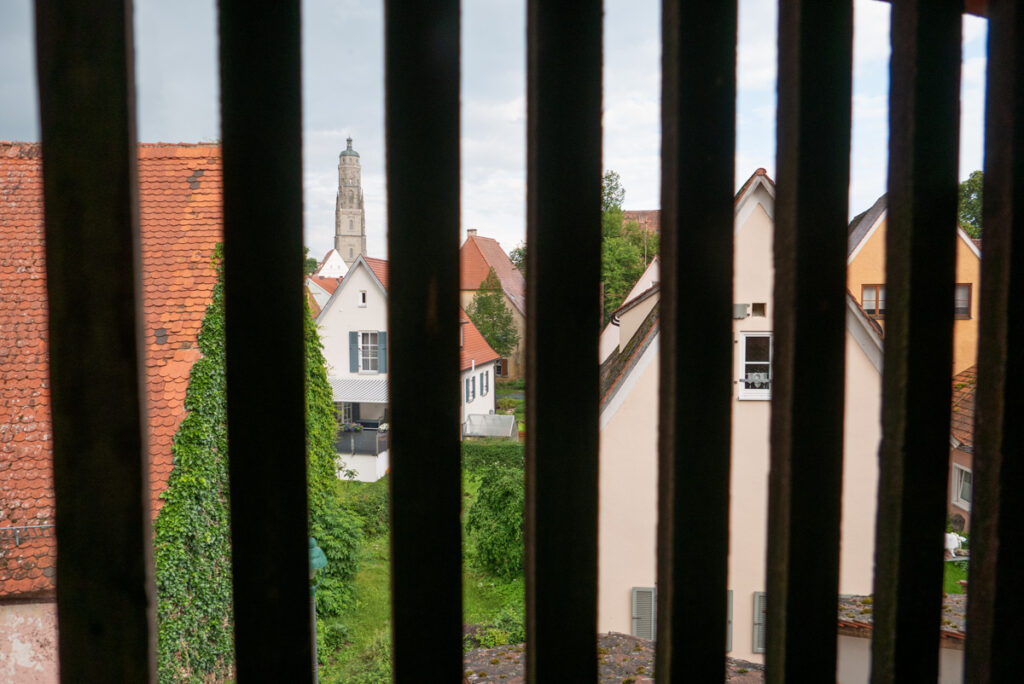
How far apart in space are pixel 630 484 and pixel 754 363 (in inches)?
80.7

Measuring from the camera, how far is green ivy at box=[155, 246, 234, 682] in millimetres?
7051

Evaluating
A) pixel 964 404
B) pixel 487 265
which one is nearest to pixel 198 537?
pixel 964 404

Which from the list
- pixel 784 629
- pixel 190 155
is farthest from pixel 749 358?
pixel 784 629

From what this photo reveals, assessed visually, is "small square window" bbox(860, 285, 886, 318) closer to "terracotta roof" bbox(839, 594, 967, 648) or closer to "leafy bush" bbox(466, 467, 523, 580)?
"leafy bush" bbox(466, 467, 523, 580)

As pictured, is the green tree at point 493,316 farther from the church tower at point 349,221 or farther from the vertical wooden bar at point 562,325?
the church tower at point 349,221

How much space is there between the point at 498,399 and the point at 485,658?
75.9ft

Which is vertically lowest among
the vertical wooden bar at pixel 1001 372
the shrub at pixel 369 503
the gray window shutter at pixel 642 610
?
the shrub at pixel 369 503

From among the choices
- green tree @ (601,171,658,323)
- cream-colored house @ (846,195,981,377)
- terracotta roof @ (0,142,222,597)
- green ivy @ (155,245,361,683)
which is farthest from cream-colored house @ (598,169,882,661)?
green tree @ (601,171,658,323)

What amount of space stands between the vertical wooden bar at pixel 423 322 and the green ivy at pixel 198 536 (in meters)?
6.95

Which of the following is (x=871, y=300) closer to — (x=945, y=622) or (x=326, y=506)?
(x=326, y=506)

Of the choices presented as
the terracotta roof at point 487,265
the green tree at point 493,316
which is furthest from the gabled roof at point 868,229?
the terracotta roof at point 487,265

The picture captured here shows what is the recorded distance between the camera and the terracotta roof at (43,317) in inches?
242

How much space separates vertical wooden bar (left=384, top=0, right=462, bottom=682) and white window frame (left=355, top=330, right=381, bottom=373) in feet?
61.9

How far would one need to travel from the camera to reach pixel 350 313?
18.5 m
